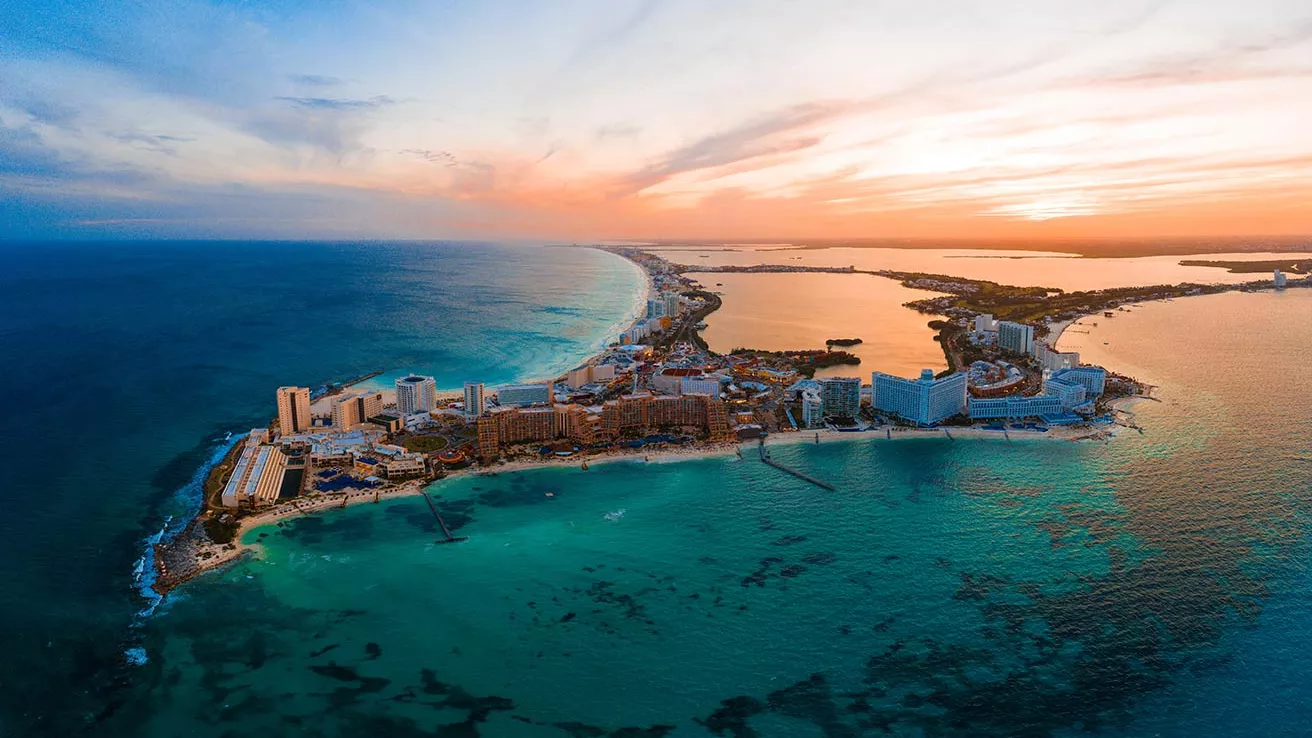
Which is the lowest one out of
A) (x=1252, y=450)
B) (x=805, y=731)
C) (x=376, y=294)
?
(x=805, y=731)

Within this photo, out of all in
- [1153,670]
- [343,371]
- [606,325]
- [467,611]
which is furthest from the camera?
[606,325]

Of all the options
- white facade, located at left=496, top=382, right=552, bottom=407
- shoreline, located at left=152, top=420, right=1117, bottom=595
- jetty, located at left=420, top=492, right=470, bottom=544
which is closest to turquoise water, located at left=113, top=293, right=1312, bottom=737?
jetty, located at left=420, top=492, right=470, bottom=544

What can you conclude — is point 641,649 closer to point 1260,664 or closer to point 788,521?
point 788,521

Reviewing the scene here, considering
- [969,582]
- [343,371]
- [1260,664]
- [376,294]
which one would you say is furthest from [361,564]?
[376,294]

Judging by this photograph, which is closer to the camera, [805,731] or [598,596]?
[805,731]

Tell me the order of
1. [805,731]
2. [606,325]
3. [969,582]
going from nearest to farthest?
[805,731] → [969,582] → [606,325]

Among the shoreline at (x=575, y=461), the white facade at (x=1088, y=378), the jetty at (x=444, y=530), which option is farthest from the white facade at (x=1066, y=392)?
the jetty at (x=444, y=530)

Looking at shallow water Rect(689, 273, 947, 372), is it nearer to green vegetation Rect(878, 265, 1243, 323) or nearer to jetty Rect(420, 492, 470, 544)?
green vegetation Rect(878, 265, 1243, 323)
